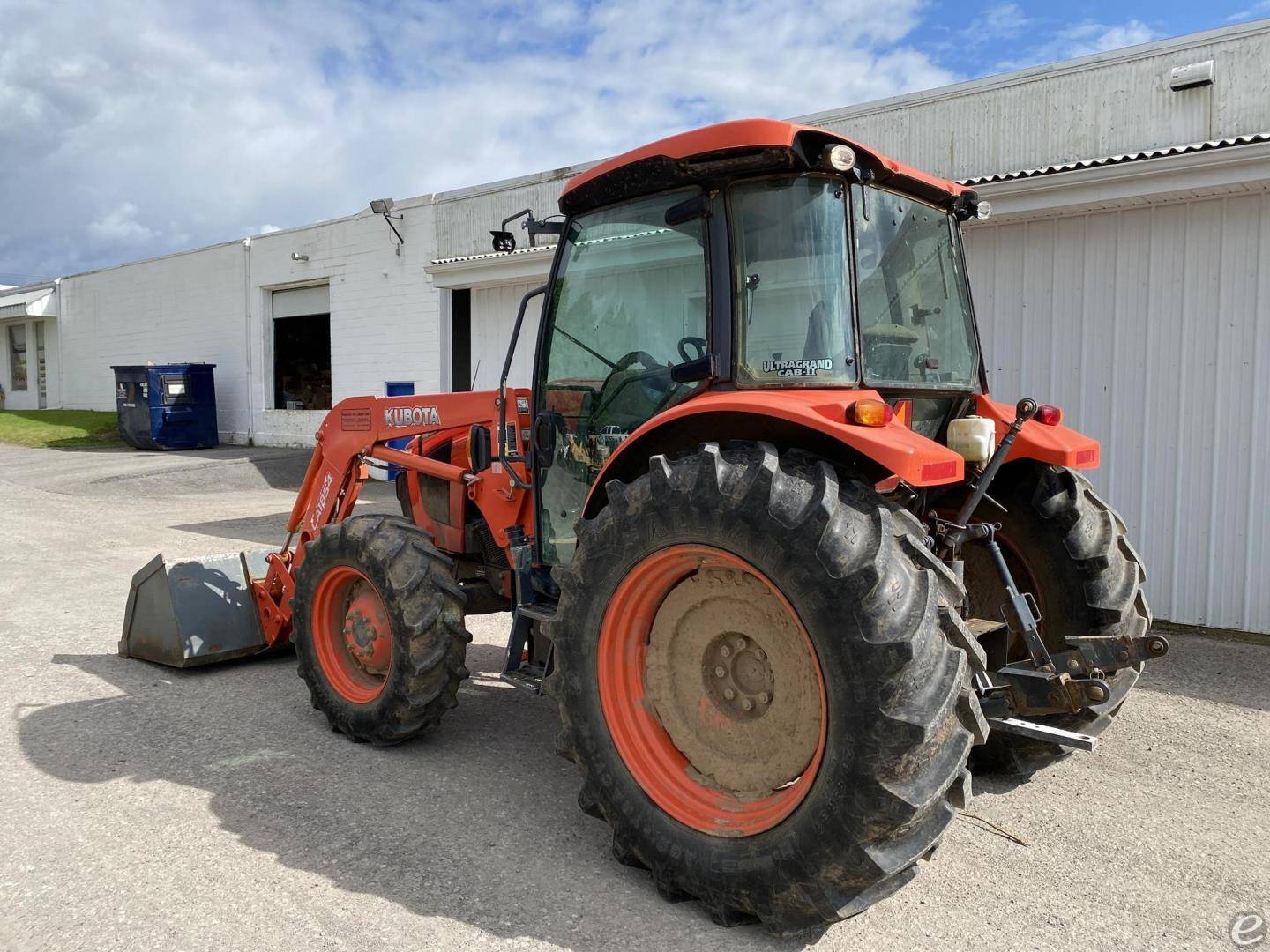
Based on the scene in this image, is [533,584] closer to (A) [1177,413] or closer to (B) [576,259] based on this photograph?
(B) [576,259]

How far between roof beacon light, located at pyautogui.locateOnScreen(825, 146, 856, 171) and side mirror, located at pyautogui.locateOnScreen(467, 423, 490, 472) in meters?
1.97

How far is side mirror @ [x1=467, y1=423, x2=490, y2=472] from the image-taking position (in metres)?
4.30

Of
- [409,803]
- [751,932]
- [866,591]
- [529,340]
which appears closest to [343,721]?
[409,803]

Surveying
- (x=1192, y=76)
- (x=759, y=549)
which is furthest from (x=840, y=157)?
(x=1192, y=76)

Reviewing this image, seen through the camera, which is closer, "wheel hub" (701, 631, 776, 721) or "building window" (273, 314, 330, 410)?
→ "wheel hub" (701, 631, 776, 721)

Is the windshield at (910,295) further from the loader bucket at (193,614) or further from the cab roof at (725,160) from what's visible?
the loader bucket at (193,614)

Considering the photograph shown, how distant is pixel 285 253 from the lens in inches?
695

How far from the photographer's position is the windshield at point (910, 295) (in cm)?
335

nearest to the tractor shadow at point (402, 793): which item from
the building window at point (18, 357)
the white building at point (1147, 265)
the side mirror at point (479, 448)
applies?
the side mirror at point (479, 448)

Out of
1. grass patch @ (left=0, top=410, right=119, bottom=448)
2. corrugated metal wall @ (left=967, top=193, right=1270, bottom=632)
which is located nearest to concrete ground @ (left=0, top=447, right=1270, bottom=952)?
corrugated metal wall @ (left=967, top=193, right=1270, bottom=632)

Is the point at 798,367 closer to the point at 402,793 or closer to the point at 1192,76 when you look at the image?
the point at 402,793
